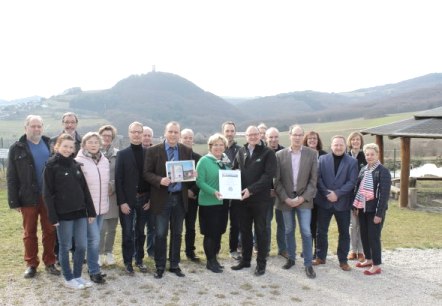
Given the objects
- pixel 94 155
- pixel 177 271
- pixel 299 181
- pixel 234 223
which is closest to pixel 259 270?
pixel 234 223

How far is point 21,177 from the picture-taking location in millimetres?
5469

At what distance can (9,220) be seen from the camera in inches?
399

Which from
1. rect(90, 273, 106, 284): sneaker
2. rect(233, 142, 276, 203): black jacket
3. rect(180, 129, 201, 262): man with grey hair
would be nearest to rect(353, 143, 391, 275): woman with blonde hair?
rect(233, 142, 276, 203): black jacket

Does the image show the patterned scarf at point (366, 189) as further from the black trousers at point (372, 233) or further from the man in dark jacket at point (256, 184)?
the man in dark jacket at point (256, 184)

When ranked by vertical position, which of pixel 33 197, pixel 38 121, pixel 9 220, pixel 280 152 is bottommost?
pixel 9 220

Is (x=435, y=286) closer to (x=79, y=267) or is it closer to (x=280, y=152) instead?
(x=280, y=152)

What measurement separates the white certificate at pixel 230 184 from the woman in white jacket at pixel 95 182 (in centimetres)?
146

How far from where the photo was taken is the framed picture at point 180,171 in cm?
544

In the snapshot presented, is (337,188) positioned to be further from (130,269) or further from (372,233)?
(130,269)

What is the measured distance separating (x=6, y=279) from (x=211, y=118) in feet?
305

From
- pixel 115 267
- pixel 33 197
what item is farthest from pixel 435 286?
pixel 33 197

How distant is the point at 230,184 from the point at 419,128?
9435 millimetres

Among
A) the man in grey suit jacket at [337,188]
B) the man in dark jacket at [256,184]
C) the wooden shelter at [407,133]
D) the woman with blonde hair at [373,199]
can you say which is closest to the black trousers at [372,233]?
the woman with blonde hair at [373,199]

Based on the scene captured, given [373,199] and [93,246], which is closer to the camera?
[93,246]
